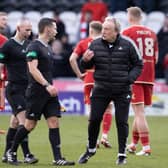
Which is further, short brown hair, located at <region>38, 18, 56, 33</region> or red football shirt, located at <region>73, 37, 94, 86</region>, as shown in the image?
red football shirt, located at <region>73, 37, 94, 86</region>

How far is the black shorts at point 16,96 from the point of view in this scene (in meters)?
13.6

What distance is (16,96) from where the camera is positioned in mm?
13664

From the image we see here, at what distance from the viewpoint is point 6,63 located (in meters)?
13.7

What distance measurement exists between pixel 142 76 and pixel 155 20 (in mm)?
12090

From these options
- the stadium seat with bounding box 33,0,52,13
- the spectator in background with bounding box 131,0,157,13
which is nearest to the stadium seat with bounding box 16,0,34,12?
the stadium seat with bounding box 33,0,52,13

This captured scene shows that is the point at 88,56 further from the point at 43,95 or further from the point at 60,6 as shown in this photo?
the point at 60,6

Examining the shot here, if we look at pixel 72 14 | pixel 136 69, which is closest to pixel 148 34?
pixel 136 69

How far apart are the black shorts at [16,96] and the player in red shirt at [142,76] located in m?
2.18

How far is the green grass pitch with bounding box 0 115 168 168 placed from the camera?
1337cm

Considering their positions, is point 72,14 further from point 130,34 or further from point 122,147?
point 122,147

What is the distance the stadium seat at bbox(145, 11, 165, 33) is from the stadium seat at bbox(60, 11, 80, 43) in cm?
224

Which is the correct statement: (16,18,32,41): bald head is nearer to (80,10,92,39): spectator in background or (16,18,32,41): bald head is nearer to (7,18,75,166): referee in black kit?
(7,18,75,166): referee in black kit

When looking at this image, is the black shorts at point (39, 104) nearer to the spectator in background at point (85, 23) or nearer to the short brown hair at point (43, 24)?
the short brown hair at point (43, 24)

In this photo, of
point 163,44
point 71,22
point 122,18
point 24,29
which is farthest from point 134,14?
point 71,22
